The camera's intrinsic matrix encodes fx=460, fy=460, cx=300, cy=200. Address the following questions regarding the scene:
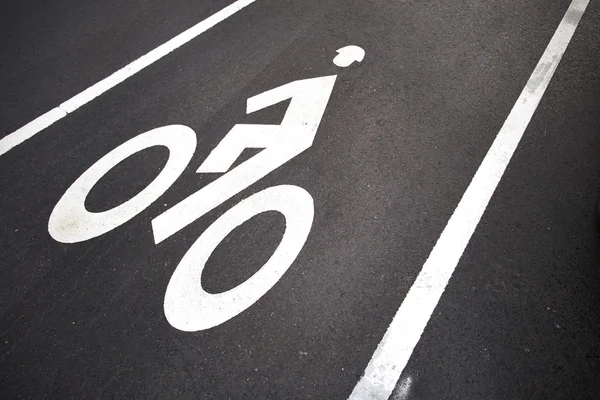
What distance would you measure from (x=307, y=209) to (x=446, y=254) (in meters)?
1.18

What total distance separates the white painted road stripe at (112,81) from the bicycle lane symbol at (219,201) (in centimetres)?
99

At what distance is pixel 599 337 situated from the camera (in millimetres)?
3078

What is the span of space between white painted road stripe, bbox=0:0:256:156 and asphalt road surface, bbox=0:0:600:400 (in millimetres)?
55

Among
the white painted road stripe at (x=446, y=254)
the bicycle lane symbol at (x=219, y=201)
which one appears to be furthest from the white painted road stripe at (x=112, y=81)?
the white painted road stripe at (x=446, y=254)

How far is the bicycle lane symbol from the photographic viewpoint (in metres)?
3.49

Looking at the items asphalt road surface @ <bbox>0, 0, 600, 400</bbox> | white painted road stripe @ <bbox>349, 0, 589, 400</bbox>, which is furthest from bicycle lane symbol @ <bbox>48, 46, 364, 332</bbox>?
white painted road stripe @ <bbox>349, 0, 589, 400</bbox>

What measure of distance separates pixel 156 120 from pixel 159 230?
4.70 ft

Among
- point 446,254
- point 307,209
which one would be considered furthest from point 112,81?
point 446,254

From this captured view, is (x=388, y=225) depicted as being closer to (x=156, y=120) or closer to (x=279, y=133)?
(x=279, y=133)

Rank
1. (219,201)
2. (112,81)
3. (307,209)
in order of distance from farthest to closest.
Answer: (112,81) < (219,201) < (307,209)

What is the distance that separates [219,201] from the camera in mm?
4055

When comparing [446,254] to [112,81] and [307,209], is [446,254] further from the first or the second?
[112,81]

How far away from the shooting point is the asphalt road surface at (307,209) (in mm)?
3141

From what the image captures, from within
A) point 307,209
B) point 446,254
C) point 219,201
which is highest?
point 219,201
